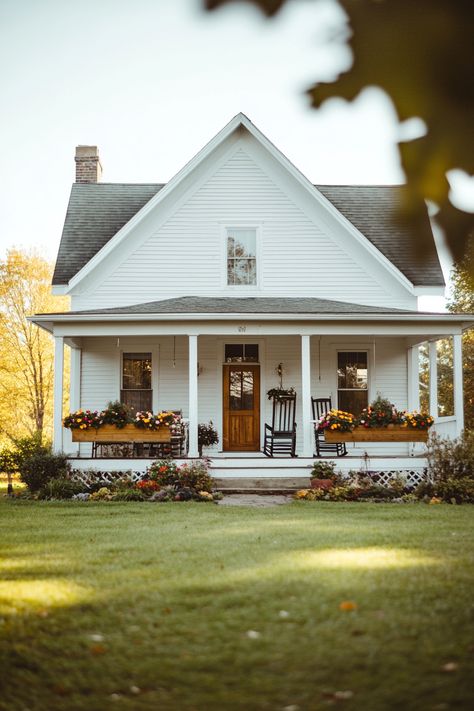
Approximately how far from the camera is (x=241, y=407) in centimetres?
1655

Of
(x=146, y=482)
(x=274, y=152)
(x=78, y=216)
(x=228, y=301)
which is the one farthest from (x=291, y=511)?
(x=78, y=216)

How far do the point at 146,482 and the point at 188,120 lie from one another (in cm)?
1160

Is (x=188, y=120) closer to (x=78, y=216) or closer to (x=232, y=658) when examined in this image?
(x=232, y=658)

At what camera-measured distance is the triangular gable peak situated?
1611cm

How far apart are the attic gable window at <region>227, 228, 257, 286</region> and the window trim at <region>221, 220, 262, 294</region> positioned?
0.17 feet

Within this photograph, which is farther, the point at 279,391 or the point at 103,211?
the point at 103,211

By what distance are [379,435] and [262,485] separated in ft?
8.05

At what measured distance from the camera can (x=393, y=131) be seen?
57.1 inches

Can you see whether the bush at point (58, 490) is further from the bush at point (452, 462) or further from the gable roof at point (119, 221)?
the bush at point (452, 462)

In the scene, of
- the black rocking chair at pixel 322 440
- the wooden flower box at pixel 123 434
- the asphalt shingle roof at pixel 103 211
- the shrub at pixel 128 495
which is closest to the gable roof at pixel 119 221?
the asphalt shingle roof at pixel 103 211

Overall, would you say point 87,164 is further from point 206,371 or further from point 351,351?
point 351,351

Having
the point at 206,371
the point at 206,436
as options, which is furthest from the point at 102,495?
the point at 206,371

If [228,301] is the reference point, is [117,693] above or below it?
below

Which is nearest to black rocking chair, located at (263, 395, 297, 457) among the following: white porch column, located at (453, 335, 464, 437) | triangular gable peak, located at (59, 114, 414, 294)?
white porch column, located at (453, 335, 464, 437)
